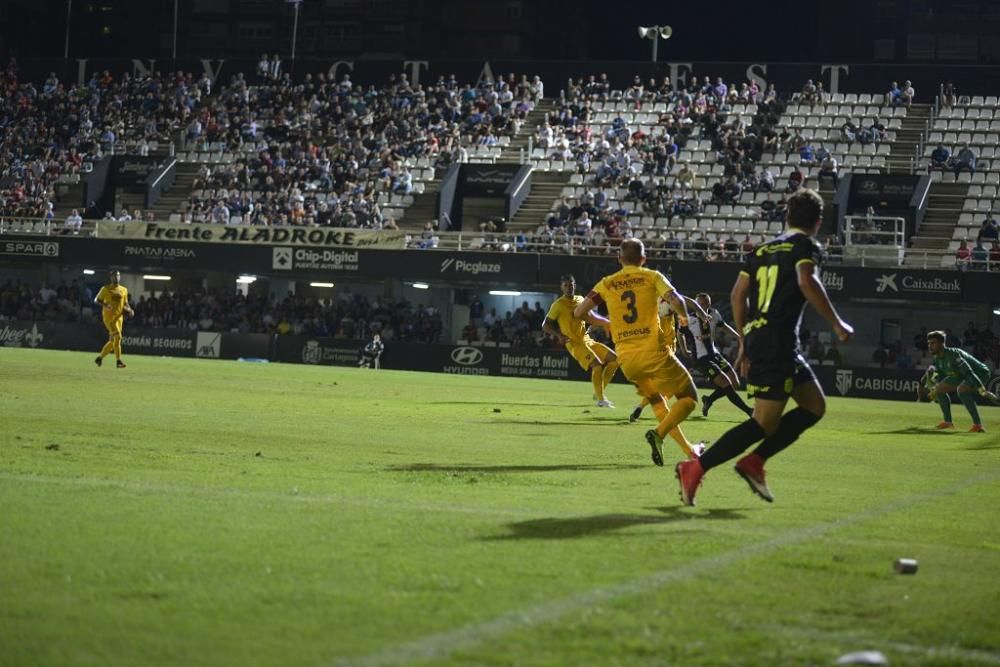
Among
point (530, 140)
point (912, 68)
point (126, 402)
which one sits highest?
point (912, 68)

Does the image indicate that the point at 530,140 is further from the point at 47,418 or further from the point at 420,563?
the point at 420,563

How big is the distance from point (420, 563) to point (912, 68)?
169 ft

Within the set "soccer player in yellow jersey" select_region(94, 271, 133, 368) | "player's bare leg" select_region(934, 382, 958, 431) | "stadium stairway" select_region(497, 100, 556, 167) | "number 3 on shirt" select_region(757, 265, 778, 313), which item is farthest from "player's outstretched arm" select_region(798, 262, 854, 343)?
"stadium stairway" select_region(497, 100, 556, 167)

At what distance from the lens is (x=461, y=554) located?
6.69 m

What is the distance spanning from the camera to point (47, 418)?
1517 cm

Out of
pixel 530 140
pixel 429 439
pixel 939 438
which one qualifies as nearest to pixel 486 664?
pixel 429 439

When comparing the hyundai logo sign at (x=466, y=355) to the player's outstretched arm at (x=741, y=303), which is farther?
the hyundai logo sign at (x=466, y=355)

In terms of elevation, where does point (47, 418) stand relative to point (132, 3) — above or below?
below

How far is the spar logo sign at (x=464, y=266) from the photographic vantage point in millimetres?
46969

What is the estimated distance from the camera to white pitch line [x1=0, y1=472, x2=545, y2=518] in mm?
8484

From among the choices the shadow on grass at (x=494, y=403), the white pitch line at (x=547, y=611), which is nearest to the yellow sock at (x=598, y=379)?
the shadow on grass at (x=494, y=403)

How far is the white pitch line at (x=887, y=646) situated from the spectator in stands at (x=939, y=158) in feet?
149

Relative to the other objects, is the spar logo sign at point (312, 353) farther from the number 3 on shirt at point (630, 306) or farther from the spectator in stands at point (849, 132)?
the number 3 on shirt at point (630, 306)

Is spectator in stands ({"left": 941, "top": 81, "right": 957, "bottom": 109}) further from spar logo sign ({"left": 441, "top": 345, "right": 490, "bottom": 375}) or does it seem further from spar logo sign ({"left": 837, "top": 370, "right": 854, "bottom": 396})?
spar logo sign ({"left": 441, "top": 345, "right": 490, "bottom": 375})
